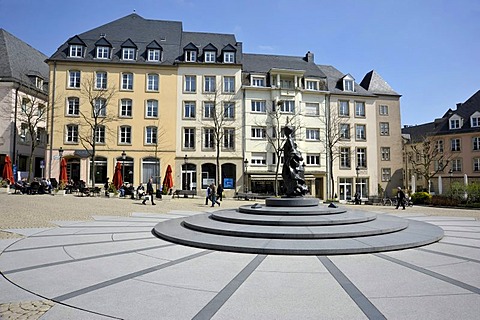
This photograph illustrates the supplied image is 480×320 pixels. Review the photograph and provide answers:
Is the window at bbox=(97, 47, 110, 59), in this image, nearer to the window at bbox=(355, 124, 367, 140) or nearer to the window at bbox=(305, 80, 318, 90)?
the window at bbox=(305, 80, 318, 90)

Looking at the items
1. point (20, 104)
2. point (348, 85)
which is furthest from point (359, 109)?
point (20, 104)

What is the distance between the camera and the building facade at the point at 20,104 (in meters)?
38.3

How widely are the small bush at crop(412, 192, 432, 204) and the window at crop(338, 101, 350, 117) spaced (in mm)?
16373

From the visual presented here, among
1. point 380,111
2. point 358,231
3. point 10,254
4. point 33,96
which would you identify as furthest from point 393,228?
point 33,96

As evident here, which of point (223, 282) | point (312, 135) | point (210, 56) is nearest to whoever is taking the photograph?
point (223, 282)

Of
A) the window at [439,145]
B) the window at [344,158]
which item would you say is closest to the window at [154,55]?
the window at [344,158]

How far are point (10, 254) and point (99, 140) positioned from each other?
108 feet

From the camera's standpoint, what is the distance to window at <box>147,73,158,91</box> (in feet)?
131

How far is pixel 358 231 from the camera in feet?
31.8

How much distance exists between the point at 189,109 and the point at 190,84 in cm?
317

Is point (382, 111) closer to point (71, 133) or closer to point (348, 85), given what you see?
point (348, 85)

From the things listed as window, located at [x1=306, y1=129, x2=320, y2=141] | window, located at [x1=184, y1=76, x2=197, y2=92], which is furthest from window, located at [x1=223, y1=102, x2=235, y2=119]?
window, located at [x1=306, y1=129, x2=320, y2=141]

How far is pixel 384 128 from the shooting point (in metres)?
47.1

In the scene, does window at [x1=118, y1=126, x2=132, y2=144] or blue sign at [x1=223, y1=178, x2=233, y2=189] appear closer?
window at [x1=118, y1=126, x2=132, y2=144]
